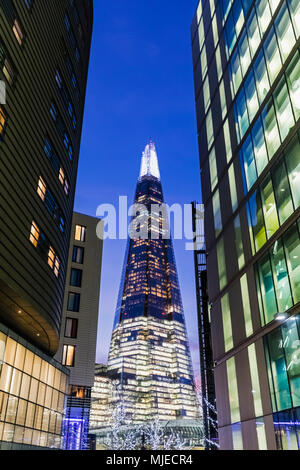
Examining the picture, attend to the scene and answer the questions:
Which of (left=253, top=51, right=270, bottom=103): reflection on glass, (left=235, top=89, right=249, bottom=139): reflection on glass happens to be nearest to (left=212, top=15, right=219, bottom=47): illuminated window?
(left=235, top=89, right=249, bottom=139): reflection on glass

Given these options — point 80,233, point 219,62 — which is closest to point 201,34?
point 219,62

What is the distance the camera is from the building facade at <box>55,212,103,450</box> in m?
46.3

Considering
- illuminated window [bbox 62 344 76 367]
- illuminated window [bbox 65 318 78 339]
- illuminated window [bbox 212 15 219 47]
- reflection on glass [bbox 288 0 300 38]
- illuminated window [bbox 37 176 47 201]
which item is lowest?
illuminated window [bbox 62 344 76 367]

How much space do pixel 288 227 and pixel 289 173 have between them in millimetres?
2780

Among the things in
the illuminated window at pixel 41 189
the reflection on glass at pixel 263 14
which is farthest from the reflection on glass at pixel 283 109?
the illuminated window at pixel 41 189

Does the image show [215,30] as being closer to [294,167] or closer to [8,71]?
[8,71]

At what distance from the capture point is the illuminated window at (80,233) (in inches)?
2160

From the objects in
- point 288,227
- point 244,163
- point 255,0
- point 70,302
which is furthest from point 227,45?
point 70,302

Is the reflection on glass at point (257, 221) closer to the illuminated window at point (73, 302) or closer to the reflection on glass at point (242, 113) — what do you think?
the reflection on glass at point (242, 113)

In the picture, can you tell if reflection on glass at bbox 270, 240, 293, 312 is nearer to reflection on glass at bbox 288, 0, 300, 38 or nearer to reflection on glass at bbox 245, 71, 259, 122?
reflection on glass at bbox 245, 71, 259, 122

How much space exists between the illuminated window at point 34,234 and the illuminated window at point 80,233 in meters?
29.5

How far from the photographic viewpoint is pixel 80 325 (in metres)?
49.3

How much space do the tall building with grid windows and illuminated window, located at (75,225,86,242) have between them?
26.9 metres

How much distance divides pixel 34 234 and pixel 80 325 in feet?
89.2
